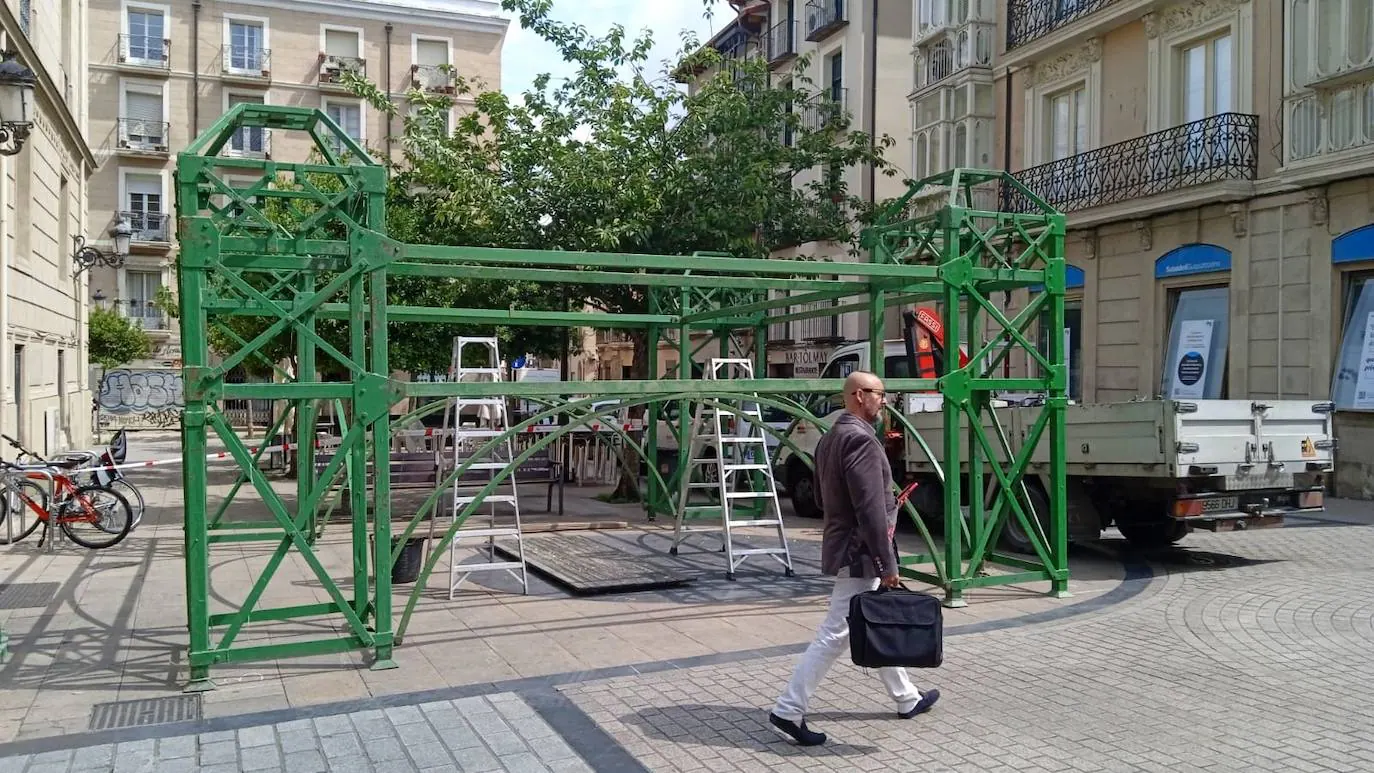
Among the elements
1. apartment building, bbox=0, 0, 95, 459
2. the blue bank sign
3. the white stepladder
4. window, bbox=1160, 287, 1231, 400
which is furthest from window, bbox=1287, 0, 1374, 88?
apartment building, bbox=0, 0, 95, 459

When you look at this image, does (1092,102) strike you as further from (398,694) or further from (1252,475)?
(398,694)

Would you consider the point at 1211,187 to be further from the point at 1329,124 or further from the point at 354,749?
the point at 354,749

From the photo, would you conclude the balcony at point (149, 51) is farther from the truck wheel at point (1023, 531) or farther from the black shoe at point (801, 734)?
the black shoe at point (801, 734)

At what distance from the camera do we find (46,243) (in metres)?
19.1

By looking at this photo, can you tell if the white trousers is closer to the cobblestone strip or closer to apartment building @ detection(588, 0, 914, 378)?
the cobblestone strip

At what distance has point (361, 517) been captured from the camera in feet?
20.7

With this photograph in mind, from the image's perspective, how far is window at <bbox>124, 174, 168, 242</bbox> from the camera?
41.9 m

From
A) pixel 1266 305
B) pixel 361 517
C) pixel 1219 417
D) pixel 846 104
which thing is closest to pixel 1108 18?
pixel 1266 305

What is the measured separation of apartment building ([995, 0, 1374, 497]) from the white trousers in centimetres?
1297

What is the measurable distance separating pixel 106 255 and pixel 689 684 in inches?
793

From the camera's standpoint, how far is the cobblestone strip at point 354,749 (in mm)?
4582

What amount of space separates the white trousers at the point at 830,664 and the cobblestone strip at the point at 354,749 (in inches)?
37.9

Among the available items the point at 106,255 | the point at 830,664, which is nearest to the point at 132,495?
the point at 830,664

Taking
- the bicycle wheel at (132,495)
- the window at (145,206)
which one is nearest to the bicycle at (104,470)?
the bicycle wheel at (132,495)
